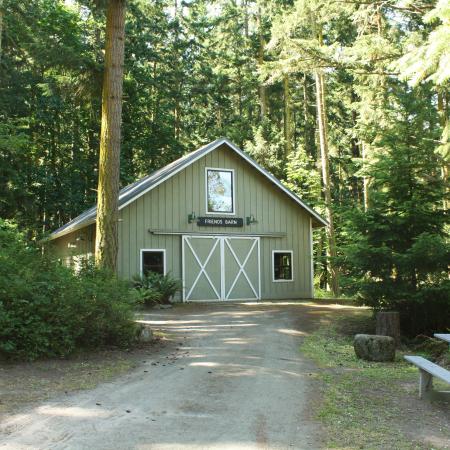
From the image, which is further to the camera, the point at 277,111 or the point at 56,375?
the point at 277,111

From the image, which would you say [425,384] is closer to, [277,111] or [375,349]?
[375,349]

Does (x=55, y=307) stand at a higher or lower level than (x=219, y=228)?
lower

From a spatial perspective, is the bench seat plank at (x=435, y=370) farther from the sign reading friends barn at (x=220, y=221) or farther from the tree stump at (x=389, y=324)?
the sign reading friends barn at (x=220, y=221)

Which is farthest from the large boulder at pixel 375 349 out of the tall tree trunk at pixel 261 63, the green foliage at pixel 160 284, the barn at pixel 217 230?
the tall tree trunk at pixel 261 63

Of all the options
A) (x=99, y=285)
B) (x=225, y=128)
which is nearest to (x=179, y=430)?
(x=99, y=285)

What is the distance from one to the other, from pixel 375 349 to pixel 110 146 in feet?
21.0

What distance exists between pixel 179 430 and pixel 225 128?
2965 cm

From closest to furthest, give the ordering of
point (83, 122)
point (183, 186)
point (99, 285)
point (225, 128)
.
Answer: point (99, 285) → point (183, 186) → point (83, 122) → point (225, 128)

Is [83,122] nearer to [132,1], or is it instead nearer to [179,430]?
[132,1]

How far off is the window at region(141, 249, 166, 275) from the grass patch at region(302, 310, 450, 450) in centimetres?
976

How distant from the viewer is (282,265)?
69.6 feet

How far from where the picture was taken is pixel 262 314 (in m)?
14.6

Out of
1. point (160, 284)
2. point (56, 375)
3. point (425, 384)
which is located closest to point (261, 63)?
point (160, 284)

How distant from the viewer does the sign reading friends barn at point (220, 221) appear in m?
19.4
